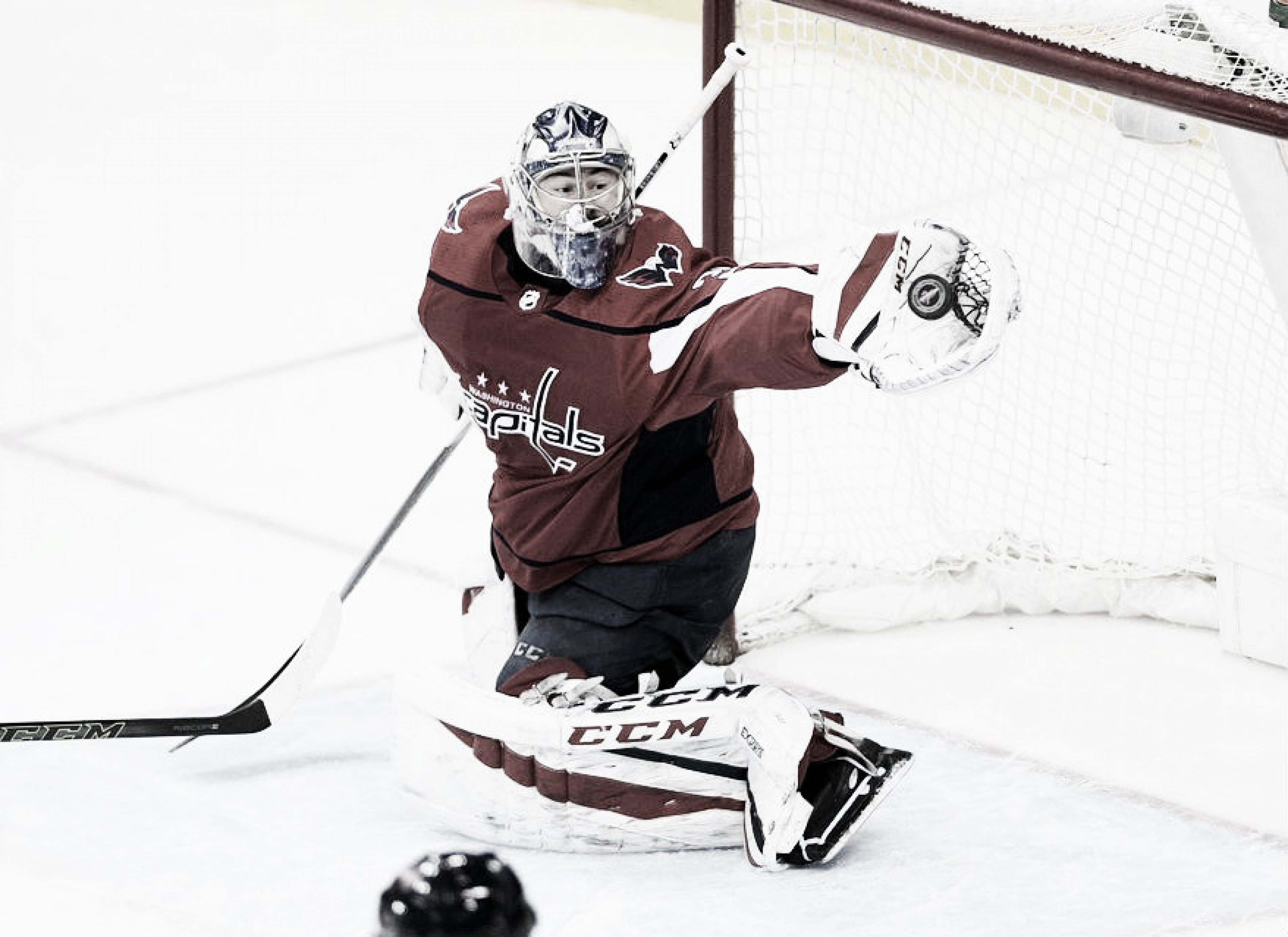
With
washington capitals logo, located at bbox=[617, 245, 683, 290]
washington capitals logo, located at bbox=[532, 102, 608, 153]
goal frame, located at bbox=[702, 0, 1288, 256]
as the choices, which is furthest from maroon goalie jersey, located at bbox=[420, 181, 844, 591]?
goal frame, located at bbox=[702, 0, 1288, 256]

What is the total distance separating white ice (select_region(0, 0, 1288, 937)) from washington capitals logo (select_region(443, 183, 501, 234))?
0.69m

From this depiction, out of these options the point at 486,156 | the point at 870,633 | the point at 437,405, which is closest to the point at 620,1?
the point at 486,156

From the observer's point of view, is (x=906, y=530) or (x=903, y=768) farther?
(x=906, y=530)

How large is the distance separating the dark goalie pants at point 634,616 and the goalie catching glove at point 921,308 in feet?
2.10

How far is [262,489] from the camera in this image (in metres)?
3.89

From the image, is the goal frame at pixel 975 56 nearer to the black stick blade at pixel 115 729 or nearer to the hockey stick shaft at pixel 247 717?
the hockey stick shaft at pixel 247 717

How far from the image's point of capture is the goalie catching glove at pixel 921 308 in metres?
2.01

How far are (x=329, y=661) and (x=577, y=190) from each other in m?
1.04

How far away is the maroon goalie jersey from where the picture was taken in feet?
7.70

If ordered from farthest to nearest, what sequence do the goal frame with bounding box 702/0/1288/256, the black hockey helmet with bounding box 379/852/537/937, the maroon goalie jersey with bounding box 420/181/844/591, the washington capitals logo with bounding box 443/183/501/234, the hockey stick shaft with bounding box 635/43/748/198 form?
the hockey stick shaft with bounding box 635/43/748/198 < the washington capitals logo with bounding box 443/183/501/234 < the maroon goalie jersey with bounding box 420/181/844/591 < the goal frame with bounding box 702/0/1288/256 < the black hockey helmet with bounding box 379/852/537/937

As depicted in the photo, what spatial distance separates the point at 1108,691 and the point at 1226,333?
2.42 ft

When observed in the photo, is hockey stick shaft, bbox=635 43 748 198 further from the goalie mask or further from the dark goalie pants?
the dark goalie pants

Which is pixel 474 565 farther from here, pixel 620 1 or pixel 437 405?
pixel 620 1

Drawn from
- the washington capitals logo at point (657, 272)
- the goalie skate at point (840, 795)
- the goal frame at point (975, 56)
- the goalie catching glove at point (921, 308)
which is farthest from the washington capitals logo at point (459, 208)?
the goalie skate at point (840, 795)
